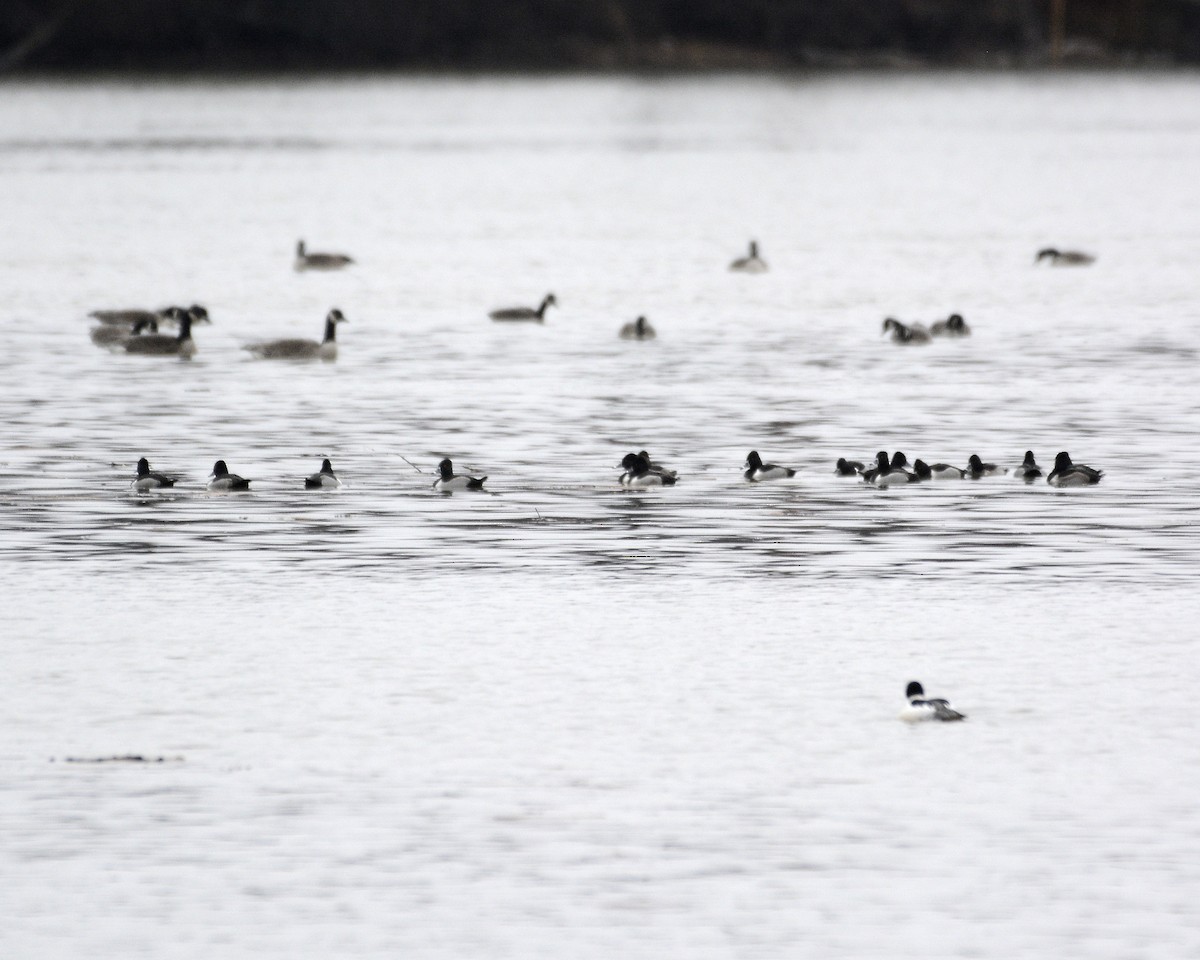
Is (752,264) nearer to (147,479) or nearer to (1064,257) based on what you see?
(1064,257)

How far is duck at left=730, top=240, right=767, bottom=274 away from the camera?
44031 mm

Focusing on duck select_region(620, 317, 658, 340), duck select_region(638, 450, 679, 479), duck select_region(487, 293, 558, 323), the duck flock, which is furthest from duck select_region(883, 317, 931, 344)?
duck select_region(638, 450, 679, 479)

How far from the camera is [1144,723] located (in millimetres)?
14023

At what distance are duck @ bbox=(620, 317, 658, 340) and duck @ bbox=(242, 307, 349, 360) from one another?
4335 mm

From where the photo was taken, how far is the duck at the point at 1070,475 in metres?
21.7

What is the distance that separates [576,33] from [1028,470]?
133015mm

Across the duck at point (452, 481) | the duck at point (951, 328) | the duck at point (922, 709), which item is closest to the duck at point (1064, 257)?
the duck at point (951, 328)

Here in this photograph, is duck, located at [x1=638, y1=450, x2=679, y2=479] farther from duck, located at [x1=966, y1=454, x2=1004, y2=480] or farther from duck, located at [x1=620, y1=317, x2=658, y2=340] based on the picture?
duck, located at [x1=620, y1=317, x2=658, y2=340]

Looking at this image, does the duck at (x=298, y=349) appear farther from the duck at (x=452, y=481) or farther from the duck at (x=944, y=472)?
the duck at (x=944, y=472)

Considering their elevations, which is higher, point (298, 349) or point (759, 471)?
point (298, 349)

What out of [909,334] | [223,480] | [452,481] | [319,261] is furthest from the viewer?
[319,261]

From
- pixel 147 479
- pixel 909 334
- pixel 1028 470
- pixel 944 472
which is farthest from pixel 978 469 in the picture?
pixel 909 334

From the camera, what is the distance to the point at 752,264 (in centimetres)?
4403

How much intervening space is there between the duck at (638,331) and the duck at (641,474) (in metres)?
11.7
